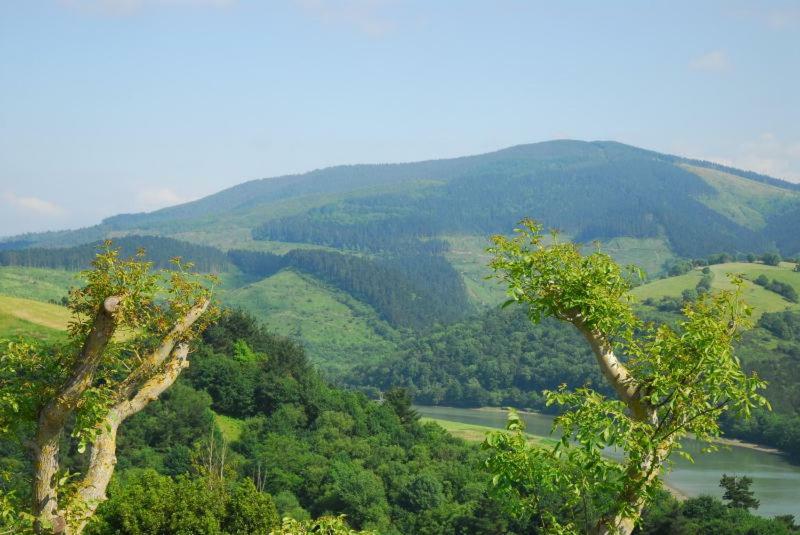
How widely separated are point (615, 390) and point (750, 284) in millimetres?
174123

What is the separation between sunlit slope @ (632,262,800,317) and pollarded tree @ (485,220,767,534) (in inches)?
6217

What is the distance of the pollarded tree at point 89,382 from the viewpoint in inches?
359

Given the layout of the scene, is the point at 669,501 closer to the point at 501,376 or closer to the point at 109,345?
the point at 109,345

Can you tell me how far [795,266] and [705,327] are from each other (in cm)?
20246

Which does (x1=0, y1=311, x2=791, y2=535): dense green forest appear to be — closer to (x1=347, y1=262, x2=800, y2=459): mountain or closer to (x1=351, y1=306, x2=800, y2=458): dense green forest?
(x1=351, y1=306, x2=800, y2=458): dense green forest

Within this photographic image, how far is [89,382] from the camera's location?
30.2 ft

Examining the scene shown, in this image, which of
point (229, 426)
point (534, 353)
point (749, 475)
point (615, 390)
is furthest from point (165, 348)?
point (534, 353)

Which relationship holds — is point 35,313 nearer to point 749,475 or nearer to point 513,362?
point 749,475

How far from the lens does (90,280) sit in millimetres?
9398

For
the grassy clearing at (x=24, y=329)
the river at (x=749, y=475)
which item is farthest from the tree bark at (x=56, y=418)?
the grassy clearing at (x=24, y=329)

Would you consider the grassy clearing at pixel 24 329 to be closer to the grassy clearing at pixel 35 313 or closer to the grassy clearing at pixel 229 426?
the grassy clearing at pixel 35 313

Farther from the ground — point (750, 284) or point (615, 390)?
point (615, 390)

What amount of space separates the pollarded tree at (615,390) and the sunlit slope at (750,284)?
158 meters

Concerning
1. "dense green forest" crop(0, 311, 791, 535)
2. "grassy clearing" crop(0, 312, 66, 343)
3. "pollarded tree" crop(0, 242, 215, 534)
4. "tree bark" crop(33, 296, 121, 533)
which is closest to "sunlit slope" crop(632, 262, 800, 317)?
"dense green forest" crop(0, 311, 791, 535)
